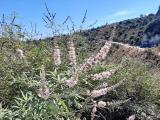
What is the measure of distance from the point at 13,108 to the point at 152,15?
92.5 meters

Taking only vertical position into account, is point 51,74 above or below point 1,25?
below

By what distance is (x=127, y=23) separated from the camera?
8844cm

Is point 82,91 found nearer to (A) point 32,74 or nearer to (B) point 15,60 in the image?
(A) point 32,74

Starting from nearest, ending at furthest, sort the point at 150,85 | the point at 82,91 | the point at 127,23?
1. the point at 82,91
2. the point at 150,85
3. the point at 127,23

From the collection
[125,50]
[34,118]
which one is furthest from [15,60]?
[125,50]

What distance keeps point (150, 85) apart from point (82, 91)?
8.75 feet

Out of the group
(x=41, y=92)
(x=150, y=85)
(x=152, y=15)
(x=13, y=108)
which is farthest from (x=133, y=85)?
(x=152, y=15)

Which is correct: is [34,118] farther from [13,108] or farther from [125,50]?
[125,50]

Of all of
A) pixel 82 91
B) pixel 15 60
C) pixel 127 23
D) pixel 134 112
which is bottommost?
pixel 134 112

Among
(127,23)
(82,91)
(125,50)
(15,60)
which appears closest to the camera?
(82,91)

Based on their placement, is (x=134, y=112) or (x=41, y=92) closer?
(x=41, y=92)

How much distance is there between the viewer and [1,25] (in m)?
7.77

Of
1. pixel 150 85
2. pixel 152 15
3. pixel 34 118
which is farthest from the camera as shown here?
pixel 152 15

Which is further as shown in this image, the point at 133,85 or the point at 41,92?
the point at 133,85
